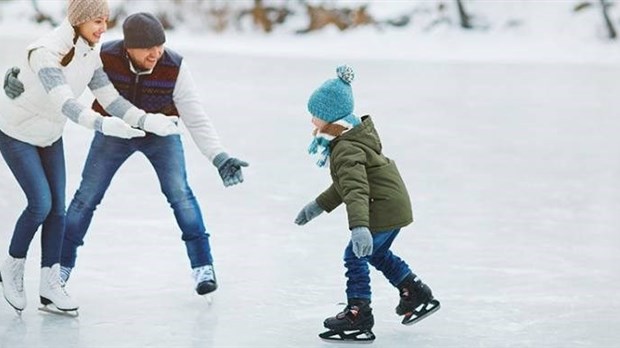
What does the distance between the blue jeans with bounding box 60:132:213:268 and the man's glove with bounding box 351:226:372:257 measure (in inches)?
34.1

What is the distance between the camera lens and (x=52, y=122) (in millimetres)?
4242

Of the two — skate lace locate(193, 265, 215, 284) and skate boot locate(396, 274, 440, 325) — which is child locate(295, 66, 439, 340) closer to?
skate boot locate(396, 274, 440, 325)

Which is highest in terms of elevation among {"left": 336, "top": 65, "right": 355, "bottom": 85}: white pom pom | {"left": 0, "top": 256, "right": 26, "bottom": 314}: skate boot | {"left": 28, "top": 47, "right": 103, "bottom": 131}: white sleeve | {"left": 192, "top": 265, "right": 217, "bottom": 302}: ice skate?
{"left": 28, "top": 47, "right": 103, "bottom": 131}: white sleeve

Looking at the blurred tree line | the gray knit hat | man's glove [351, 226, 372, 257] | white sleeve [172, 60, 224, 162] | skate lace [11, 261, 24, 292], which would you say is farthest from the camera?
the blurred tree line

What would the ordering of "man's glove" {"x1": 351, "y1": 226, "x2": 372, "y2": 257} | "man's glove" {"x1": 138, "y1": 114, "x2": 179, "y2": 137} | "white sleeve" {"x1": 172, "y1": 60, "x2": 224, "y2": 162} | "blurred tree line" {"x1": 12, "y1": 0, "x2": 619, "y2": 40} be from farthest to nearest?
"blurred tree line" {"x1": 12, "y1": 0, "x2": 619, "y2": 40}, "white sleeve" {"x1": 172, "y1": 60, "x2": 224, "y2": 162}, "man's glove" {"x1": 138, "y1": 114, "x2": 179, "y2": 137}, "man's glove" {"x1": 351, "y1": 226, "x2": 372, "y2": 257}

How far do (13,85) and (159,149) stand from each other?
596mm

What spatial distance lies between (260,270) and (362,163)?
1241 mm

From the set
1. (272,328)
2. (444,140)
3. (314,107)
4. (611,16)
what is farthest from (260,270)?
(611,16)

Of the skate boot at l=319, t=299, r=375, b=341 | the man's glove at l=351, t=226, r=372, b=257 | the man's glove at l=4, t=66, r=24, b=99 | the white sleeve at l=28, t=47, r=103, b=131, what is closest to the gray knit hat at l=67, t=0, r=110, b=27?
the white sleeve at l=28, t=47, r=103, b=131

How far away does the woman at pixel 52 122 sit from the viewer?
410 cm

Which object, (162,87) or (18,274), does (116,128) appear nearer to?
(162,87)

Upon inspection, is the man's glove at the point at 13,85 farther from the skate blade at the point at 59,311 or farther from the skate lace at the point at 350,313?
the skate lace at the point at 350,313

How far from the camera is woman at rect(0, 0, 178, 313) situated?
410cm

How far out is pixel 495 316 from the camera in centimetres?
458
